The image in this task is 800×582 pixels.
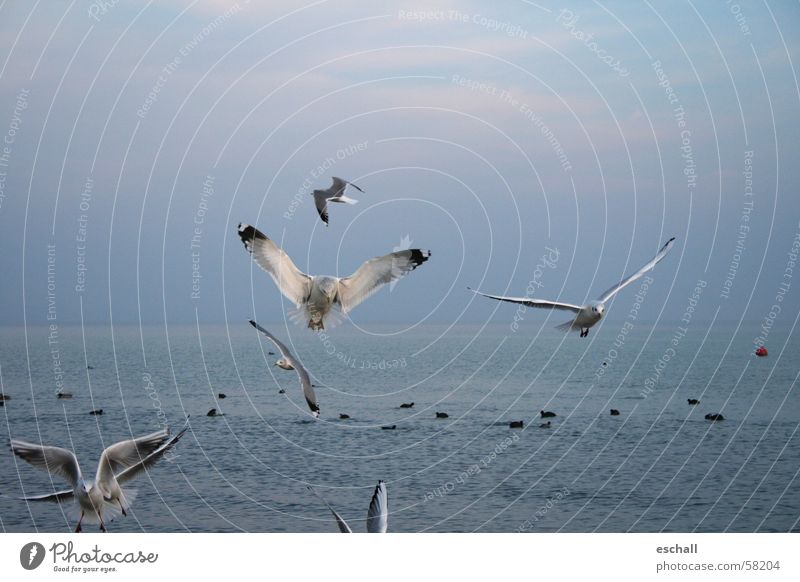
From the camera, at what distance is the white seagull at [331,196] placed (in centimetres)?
1481

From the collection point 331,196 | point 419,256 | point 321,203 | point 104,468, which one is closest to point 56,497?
point 104,468

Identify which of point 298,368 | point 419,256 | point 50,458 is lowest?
point 50,458

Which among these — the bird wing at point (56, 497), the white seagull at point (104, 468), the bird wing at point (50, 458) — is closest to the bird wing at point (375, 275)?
the white seagull at point (104, 468)

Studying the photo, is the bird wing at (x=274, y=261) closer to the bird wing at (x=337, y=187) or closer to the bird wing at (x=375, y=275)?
the bird wing at (x=375, y=275)

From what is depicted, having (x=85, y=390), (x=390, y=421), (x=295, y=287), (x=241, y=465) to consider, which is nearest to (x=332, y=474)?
(x=241, y=465)

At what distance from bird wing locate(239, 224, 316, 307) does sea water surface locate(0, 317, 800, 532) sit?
1189 centimetres

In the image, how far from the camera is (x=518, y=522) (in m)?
26.4

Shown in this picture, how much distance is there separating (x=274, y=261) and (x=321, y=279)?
2.28 feet

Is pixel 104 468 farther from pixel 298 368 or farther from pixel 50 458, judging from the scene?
pixel 298 368
